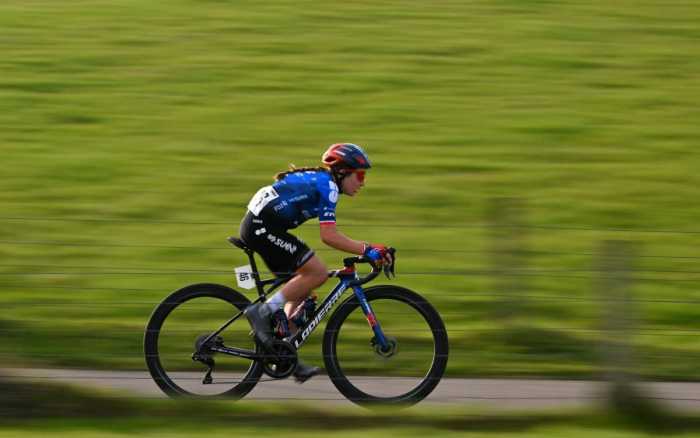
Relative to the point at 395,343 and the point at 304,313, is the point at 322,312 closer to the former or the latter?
the point at 304,313

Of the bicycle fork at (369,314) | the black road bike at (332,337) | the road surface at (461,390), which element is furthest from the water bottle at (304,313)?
the road surface at (461,390)

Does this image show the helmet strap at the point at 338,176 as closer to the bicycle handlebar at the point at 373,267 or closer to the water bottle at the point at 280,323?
the bicycle handlebar at the point at 373,267

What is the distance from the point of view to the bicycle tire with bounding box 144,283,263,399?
7332 mm

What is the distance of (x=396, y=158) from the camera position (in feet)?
42.6

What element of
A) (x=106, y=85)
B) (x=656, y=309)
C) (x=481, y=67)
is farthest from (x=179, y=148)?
(x=656, y=309)

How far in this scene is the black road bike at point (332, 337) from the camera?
7.28 m

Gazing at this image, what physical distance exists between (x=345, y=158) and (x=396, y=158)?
580 cm

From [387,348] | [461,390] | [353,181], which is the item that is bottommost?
[461,390]

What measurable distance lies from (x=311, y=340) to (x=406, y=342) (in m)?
1.48

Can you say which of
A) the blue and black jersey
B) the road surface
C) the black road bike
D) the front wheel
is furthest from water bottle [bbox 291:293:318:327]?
the blue and black jersey

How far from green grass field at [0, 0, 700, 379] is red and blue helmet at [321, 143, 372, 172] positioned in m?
0.79

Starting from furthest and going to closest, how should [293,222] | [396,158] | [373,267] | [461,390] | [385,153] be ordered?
[385,153]
[396,158]
[461,390]
[293,222]
[373,267]

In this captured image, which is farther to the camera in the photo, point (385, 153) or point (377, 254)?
point (385, 153)

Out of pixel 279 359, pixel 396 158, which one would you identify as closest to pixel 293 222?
pixel 279 359
